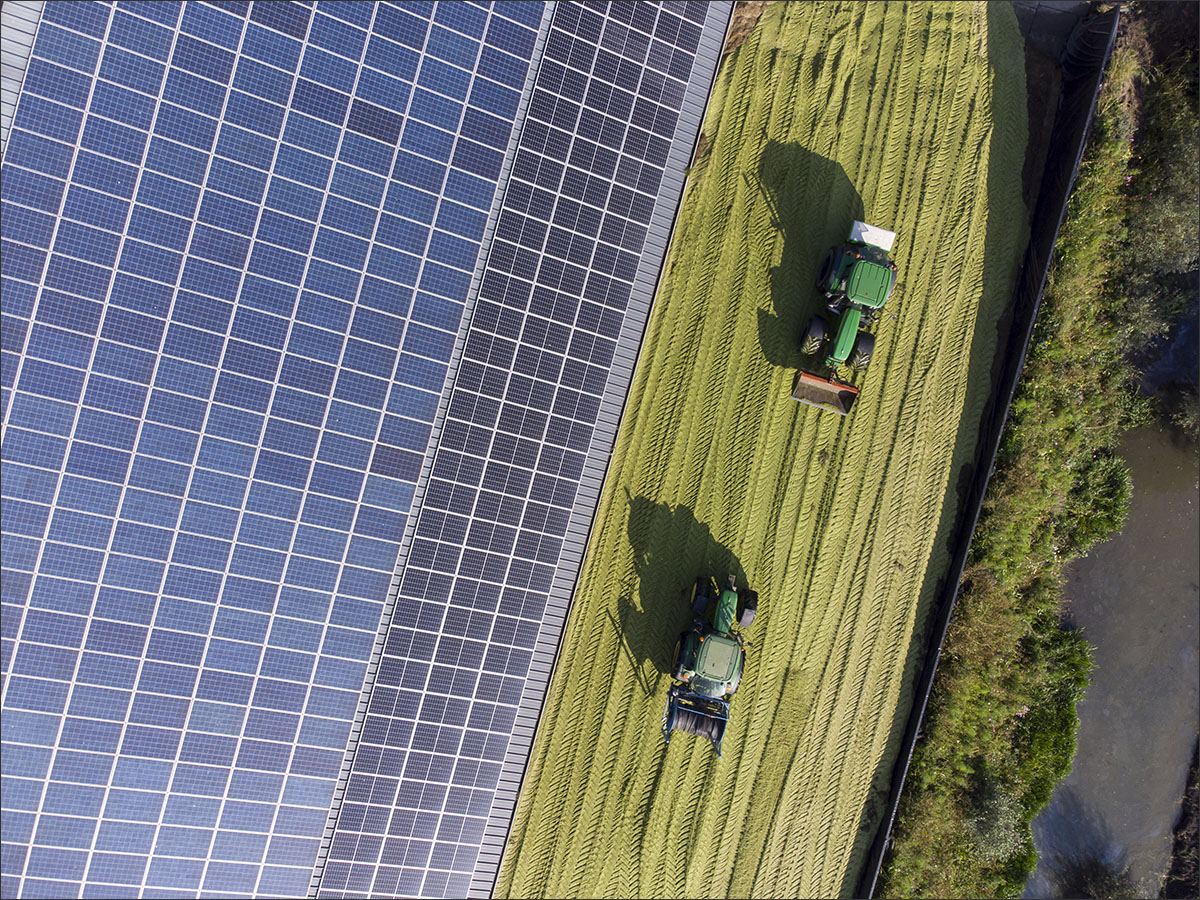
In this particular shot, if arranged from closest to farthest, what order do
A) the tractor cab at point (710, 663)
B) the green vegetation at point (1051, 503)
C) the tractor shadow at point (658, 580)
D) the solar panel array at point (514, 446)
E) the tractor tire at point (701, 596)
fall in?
the solar panel array at point (514, 446), the tractor cab at point (710, 663), the tractor tire at point (701, 596), the tractor shadow at point (658, 580), the green vegetation at point (1051, 503)

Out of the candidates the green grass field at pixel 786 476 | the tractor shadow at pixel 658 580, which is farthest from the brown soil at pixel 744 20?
the tractor shadow at pixel 658 580

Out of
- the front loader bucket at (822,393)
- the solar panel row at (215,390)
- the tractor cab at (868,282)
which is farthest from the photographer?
the front loader bucket at (822,393)

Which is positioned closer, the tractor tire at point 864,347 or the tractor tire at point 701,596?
the tractor tire at point 701,596

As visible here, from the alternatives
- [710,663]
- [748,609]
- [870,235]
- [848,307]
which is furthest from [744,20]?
[710,663]

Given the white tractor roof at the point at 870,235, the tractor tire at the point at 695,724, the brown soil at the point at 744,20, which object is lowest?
the tractor tire at the point at 695,724

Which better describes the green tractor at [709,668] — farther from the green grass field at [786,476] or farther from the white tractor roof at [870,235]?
the white tractor roof at [870,235]

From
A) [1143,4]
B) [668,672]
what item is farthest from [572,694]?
[1143,4]
